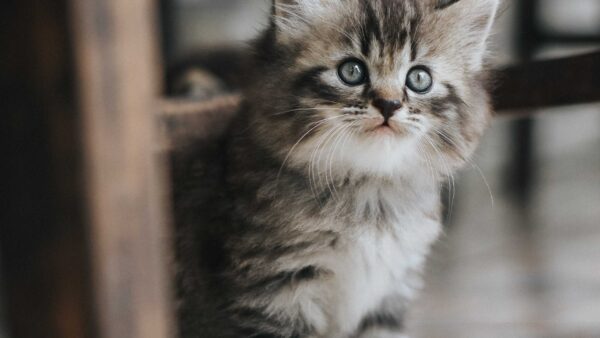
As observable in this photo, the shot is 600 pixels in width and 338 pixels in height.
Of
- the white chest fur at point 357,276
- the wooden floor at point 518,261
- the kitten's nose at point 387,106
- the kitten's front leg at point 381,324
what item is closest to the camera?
the kitten's nose at point 387,106

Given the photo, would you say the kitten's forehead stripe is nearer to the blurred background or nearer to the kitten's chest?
the blurred background


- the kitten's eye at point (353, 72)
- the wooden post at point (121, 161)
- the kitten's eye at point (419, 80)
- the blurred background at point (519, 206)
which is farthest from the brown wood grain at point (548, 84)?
the wooden post at point (121, 161)

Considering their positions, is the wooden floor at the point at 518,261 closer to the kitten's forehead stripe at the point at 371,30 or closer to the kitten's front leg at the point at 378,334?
the kitten's front leg at the point at 378,334

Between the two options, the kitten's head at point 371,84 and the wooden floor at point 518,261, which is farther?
the wooden floor at point 518,261

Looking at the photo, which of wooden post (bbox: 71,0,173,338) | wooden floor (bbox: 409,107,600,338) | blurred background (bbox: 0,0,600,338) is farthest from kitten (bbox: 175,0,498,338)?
wooden post (bbox: 71,0,173,338)

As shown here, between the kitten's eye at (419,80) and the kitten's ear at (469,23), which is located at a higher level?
the kitten's ear at (469,23)

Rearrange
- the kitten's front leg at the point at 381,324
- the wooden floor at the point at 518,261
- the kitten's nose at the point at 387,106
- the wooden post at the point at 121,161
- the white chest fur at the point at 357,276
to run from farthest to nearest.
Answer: the wooden floor at the point at 518,261 → the kitten's front leg at the point at 381,324 → the white chest fur at the point at 357,276 → the kitten's nose at the point at 387,106 → the wooden post at the point at 121,161

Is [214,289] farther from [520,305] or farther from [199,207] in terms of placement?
[520,305]

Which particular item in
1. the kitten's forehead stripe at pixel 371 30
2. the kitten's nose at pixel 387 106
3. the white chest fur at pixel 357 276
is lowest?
the white chest fur at pixel 357 276

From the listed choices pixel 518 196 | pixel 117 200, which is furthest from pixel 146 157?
pixel 518 196
